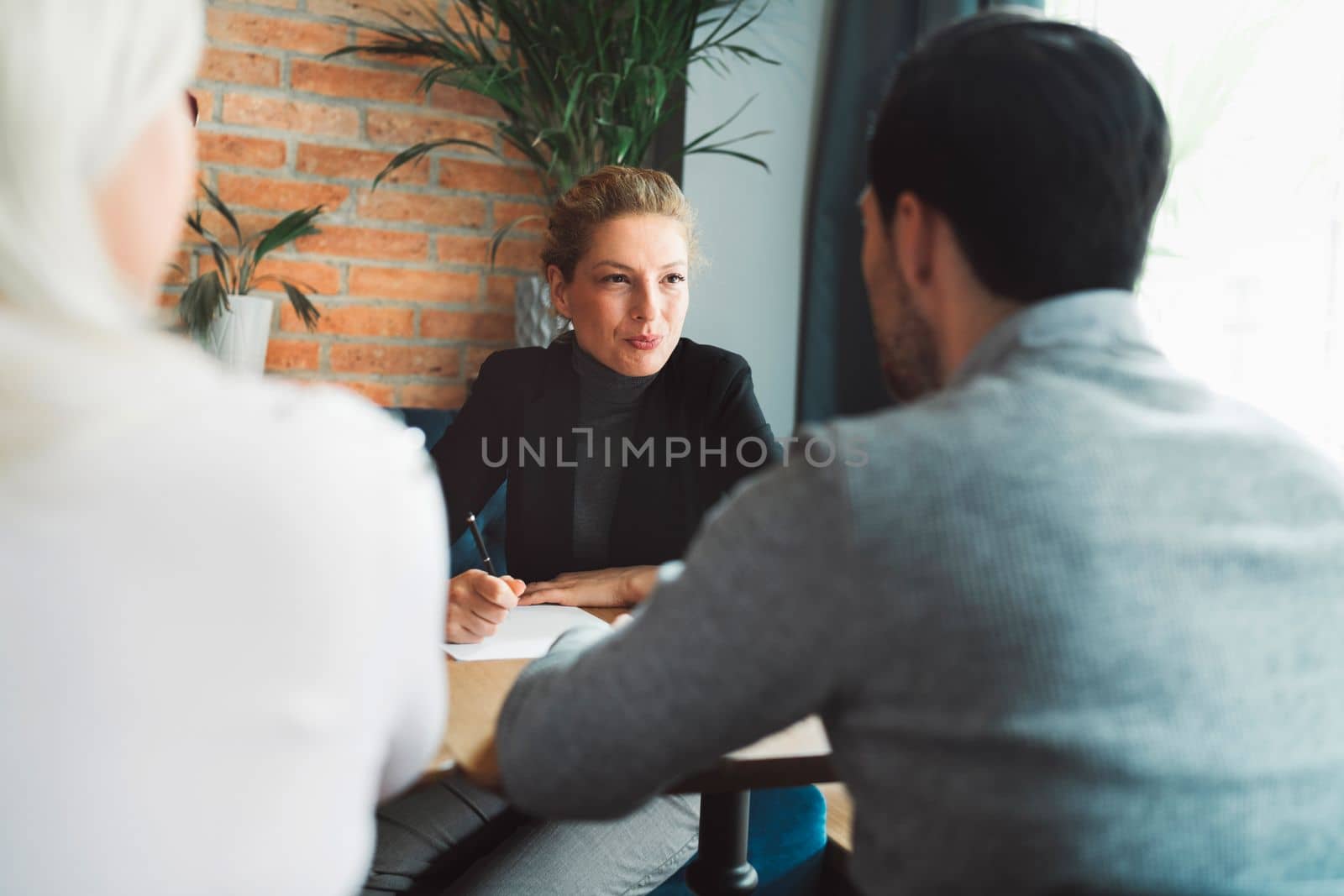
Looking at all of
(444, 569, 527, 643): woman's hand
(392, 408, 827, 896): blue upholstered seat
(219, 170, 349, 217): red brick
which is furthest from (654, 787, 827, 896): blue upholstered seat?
(219, 170, 349, 217): red brick

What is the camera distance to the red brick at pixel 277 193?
2729 millimetres

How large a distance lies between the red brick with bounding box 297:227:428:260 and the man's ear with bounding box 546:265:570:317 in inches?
33.9

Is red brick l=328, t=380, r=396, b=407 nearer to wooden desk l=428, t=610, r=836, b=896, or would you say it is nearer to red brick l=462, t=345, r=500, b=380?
red brick l=462, t=345, r=500, b=380

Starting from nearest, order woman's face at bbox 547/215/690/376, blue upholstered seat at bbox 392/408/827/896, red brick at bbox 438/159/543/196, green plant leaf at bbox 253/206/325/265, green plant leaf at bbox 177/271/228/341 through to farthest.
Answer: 1. blue upholstered seat at bbox 392/408/827/896
2. woman's face at bbox 547/215/690/376
3. green plant leaf at bbox 177/271/228/341
4. green plant leaf at bbox 253/206/325/265
5. red brick at bbox 438/159/543/196

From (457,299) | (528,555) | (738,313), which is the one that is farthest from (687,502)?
(457,299)

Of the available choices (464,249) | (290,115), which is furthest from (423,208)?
(290,115)

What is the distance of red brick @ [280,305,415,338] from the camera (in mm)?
2809

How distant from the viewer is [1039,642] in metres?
0.60

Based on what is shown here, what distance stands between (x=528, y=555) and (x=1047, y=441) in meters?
1.48

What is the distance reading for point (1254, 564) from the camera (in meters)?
0.65

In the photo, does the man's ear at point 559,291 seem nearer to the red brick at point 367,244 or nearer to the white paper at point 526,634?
the white paper at point 526,634

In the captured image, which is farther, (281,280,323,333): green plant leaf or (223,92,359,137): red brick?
(223,92,359,137): red brick

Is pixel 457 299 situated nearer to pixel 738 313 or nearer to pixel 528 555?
pixel 738 313

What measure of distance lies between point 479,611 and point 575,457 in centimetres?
78
